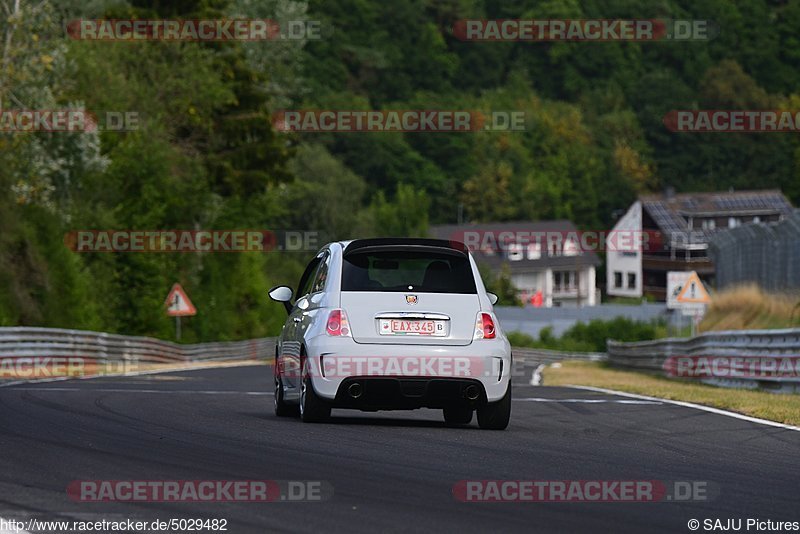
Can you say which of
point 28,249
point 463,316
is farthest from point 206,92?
point 463,316

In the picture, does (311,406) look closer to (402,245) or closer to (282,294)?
(402,245)

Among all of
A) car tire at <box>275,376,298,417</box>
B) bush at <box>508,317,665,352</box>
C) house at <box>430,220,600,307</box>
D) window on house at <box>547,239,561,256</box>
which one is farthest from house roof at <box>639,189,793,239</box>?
car tire at <box>275,376,298,417</box>

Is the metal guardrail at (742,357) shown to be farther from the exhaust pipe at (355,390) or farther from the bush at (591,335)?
the bush at (591,335)

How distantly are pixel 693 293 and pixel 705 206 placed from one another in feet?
354

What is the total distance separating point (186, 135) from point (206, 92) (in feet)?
14.8

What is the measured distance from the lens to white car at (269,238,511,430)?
509 inches

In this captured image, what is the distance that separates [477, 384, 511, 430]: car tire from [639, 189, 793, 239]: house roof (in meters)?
129

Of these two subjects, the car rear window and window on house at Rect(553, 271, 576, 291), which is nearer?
the car rear window

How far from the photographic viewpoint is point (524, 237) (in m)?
143

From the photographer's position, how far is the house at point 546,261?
146 m

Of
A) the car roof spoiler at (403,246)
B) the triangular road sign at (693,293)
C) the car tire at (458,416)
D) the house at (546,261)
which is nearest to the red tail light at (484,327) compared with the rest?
the car roof spoiler at (403,246)

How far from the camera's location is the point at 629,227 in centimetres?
14775

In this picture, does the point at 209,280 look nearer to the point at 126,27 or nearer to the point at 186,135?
the point at 186,135

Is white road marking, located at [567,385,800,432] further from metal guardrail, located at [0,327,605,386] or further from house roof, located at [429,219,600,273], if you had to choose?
house roof, located at [429,219,600,273]
